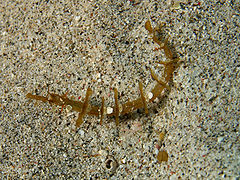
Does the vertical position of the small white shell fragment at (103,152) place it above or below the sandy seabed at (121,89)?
below

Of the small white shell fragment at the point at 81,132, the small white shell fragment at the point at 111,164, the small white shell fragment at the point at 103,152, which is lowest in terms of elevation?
the small white shell fragment at the point at 111,164

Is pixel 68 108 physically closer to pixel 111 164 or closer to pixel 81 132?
pixel 81 132

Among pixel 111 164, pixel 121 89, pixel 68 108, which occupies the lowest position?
pixel 111 164

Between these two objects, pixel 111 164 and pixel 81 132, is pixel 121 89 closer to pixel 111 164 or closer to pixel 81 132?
pixel 81 132

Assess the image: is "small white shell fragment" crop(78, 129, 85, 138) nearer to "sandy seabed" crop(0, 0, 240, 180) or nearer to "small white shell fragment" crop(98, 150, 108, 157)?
"sandy seabed" crop(0, 0, 240, 180)

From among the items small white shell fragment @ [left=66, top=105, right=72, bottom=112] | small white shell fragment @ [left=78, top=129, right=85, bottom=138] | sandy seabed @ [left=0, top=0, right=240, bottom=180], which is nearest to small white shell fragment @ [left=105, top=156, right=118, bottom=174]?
sandy seabed @ [left=0, top=0, right=240, bottom=180]

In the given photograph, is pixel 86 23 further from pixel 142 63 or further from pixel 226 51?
pixel 226 51

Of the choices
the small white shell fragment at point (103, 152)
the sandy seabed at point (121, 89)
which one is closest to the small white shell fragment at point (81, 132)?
the sandy seabed at point (121, 89)

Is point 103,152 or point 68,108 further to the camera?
point 68,108

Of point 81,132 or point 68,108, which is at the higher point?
point 68,108

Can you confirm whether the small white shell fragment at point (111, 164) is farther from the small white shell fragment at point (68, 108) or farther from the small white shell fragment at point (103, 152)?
the small white shell fragment at point (68, 108)

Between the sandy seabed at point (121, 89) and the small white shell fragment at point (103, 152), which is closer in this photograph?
the sandy seabed at point (121, 89)

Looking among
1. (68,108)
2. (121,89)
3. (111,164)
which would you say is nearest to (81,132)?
(68,108)

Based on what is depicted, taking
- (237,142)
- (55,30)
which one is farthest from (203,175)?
(55,30)
